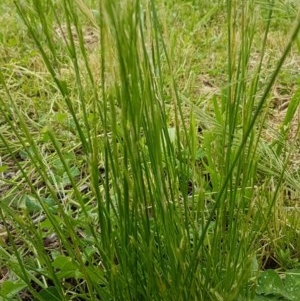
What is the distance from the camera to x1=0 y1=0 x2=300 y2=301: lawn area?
659 mm

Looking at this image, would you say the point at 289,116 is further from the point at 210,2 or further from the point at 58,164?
the point at 210,2

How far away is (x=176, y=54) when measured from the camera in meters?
2.14

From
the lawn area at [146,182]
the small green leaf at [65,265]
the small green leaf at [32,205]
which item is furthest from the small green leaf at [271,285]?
the small green leaf at [32,205]

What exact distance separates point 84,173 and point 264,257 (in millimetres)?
547

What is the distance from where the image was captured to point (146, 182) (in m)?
0.92

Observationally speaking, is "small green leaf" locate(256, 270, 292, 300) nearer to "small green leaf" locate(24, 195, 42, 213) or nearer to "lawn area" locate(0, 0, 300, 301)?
"lawn area" locate(0, 0, 300, 301)

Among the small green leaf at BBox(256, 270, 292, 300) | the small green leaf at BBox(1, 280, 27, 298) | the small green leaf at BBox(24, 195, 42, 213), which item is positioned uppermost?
the small green leaf at BBox(1, 280, 27, 298)

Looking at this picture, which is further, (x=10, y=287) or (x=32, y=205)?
(x=32, y=205)

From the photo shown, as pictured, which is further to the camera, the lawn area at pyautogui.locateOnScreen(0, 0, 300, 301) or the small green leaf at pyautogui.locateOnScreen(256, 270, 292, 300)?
the small green leaf at pyautogui.locateOnScreen(256, 270, 292, 300)

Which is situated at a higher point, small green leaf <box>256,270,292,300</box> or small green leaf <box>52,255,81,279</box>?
small green leaf <box>52,255,81,279</box>

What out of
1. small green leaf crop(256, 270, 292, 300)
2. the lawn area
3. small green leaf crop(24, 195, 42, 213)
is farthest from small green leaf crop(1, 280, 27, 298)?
small green leaf crop(256, 270, 292, 300)

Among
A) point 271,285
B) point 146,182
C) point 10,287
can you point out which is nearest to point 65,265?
point 10,287

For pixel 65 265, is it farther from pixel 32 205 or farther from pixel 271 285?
pixel 271 285

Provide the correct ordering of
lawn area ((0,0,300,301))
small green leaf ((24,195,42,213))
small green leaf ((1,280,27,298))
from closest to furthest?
1. lawn area ((0,0,300,301))
2. small green leaf ((1,280,27,298))
3. small green leaf ((24,195,42,213))
